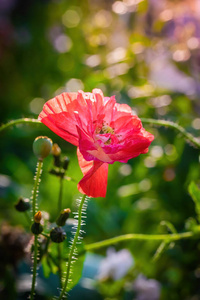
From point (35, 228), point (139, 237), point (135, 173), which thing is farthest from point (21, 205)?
point (135, 173)

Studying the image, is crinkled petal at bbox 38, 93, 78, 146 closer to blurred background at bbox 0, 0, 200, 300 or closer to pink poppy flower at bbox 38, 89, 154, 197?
pink poppy flower at bbox 38, 89, 154, 197

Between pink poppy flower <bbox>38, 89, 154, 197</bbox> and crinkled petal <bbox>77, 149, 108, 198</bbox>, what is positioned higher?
pink poppy flower <bbox>38, 89, 154, 197</bbox>

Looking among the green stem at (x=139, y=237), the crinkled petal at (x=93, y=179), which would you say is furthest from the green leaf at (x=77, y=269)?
the crinkled petal at (x=93, y=179)

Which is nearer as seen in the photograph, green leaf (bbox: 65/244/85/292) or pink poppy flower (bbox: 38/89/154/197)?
pink poppy flower (bbox: 38/89/154/197)

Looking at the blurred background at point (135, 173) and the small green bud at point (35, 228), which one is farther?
the blurred background at point (135, 173)

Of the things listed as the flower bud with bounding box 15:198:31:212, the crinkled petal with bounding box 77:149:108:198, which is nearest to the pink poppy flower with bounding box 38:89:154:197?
the crinkled petal with bounding box 77:149:108:198

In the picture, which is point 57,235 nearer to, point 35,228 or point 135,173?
point 35,228

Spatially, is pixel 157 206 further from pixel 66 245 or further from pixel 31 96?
pixel 31 96

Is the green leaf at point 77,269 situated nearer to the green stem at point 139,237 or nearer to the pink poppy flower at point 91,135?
the green stem at point 139,237
